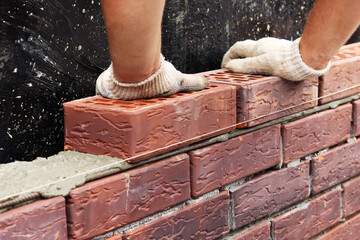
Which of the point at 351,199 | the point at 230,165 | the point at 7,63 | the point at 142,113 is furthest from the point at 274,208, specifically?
the point at 7,63

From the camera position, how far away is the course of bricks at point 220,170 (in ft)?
3.90

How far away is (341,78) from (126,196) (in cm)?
91

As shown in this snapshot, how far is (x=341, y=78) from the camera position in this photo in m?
1.77

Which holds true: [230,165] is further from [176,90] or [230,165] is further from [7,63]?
[7,63]

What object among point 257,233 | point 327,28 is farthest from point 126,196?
point 327,28

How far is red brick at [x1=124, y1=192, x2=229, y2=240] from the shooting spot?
4.27 ft

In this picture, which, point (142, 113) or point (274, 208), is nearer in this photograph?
point (142, 113)

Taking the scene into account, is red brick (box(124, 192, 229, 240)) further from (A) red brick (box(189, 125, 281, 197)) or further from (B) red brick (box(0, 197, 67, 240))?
(B) red brick (box(0, 197, 67, 240))

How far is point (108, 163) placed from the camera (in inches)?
47.6

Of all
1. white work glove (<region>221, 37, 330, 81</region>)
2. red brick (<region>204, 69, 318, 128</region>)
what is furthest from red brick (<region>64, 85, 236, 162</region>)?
white work glove (<region>221, 37, 330, 81</region>)

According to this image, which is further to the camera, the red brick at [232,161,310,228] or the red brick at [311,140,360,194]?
the red brick at [311,140,360,194]

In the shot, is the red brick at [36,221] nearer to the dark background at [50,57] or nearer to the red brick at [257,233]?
the dark background at [50,57]

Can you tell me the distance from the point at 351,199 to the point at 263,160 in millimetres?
545

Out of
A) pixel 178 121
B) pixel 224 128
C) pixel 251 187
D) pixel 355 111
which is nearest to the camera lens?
pixel 178 121
